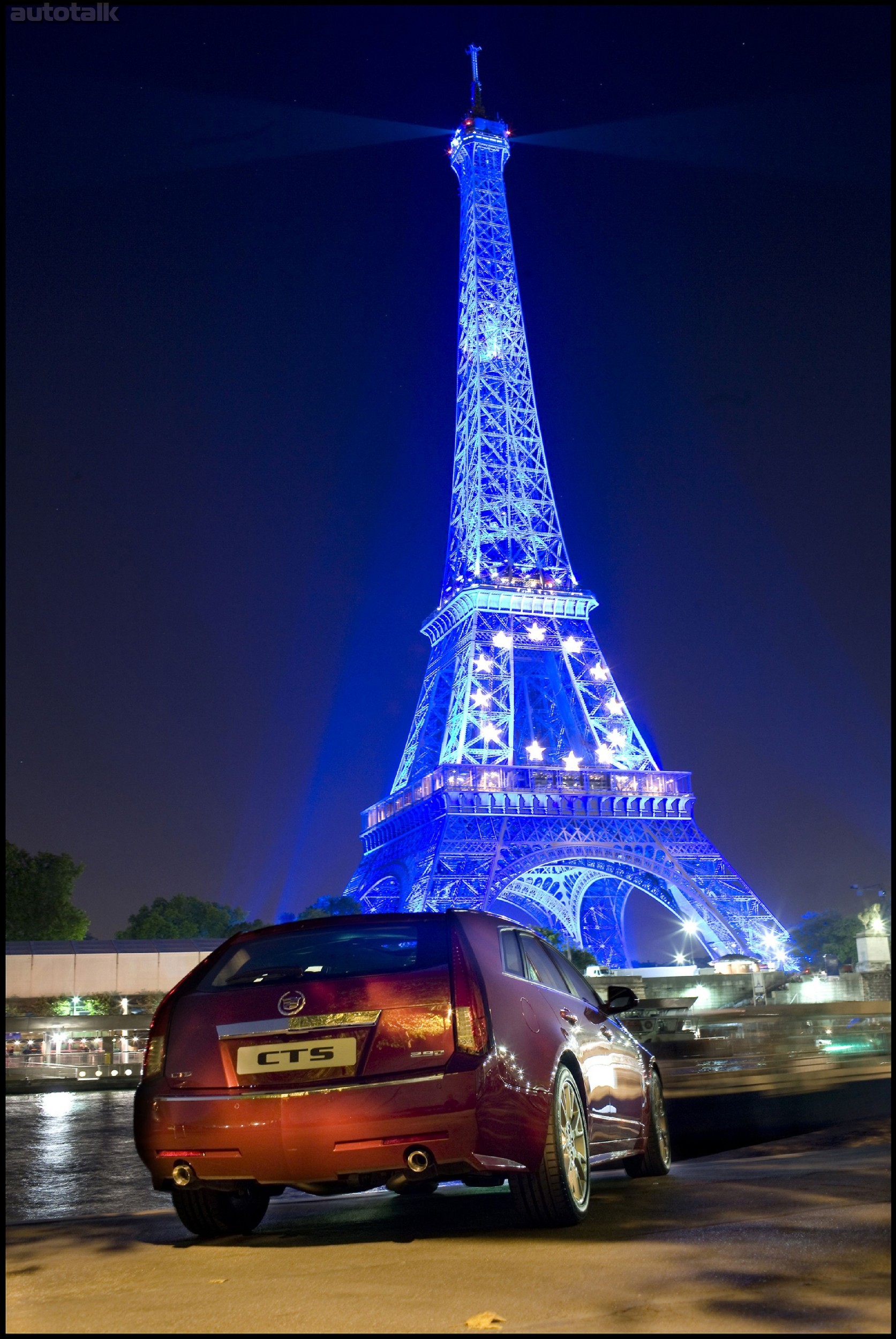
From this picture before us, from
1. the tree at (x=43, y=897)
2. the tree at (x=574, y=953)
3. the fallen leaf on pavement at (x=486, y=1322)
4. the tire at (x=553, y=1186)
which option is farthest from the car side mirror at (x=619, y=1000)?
the tree at (x=43, y=897)

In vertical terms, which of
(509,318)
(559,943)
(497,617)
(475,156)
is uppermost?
(475,156)

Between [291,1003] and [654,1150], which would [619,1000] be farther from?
[291,1003]

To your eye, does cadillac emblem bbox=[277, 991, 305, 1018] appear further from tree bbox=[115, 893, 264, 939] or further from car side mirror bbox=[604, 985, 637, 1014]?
tree bbox=[115, 893, 264, 939]

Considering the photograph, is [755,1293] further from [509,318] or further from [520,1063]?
[509,318]

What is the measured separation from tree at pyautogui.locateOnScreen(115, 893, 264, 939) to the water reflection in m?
56.8

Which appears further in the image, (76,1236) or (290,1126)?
(76,1236)

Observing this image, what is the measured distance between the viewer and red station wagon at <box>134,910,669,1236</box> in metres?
5.09

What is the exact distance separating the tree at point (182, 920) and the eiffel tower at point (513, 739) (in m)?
12.2

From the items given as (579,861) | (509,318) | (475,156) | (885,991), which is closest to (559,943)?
(579,861)

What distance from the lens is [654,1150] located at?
726 cm

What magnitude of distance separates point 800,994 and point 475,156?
187 feet

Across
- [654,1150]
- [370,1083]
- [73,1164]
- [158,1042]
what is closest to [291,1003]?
[370,1083]

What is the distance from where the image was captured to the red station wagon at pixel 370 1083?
16.7 ft

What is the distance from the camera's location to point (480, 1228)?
5.51 m
